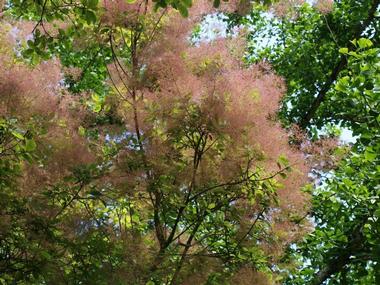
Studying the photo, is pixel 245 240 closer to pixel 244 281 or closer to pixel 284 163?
pixel 244 281

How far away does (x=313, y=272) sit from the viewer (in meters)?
5.06

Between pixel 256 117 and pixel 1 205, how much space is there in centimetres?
174

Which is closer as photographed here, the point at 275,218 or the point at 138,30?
the point at 275,218

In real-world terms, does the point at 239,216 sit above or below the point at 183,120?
below

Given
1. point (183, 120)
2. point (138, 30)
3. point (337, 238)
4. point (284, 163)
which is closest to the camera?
point (284, 163)

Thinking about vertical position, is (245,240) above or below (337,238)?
below

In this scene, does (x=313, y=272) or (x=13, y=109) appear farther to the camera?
(x=313, y=272)

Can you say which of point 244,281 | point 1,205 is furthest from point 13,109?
point 244,281

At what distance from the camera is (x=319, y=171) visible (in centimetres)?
508

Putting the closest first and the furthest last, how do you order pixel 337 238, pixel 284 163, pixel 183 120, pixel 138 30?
pixel 284 163 < pixel 183 120 < pixel 138 30 < pixel 337 238

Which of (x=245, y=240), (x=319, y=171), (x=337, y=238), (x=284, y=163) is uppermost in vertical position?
(x=319, y=171)

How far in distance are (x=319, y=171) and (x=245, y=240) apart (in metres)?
1.72

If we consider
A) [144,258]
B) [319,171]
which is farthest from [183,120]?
[319,171]

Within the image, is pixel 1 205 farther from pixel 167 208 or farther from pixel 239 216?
pixel 239 216
